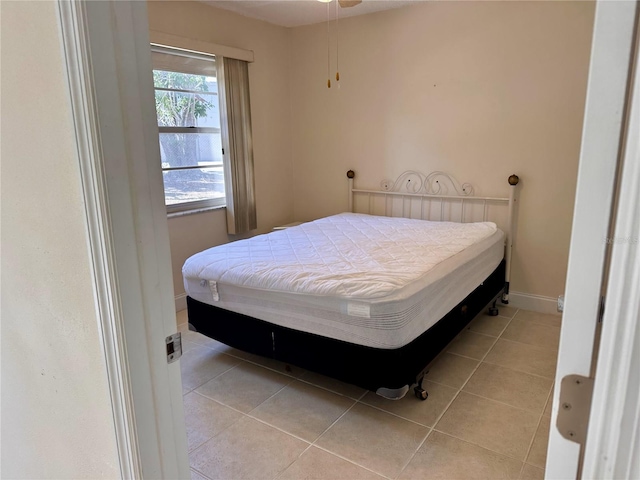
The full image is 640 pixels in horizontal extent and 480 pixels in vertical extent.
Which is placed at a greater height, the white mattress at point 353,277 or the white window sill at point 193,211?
the white window sill at point 193,211

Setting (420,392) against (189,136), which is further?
(189,136)

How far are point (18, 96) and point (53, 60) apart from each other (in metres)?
0.19

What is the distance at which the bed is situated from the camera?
218cm

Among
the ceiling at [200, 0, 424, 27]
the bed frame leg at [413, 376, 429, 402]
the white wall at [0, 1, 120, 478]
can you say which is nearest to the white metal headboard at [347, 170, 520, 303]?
the ceiling at [200, 0, 424, 27]

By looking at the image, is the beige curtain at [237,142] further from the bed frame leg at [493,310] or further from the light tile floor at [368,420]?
the bed frame leg at [493,310]

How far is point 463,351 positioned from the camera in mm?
2986

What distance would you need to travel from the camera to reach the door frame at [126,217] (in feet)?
2.52

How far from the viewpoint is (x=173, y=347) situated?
96 cm

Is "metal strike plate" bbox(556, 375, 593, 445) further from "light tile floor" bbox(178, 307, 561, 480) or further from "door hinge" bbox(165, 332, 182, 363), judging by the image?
"light tile floor" bbox(178, 307, 561, 480)

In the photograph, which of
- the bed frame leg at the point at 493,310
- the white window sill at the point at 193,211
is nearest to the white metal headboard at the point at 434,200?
the bed frame leg at the point at 493,310

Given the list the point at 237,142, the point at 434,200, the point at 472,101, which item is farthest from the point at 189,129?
the point at 472,101

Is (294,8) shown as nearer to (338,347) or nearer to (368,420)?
(338,347)

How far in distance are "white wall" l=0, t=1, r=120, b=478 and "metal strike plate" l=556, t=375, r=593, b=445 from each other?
854 mm

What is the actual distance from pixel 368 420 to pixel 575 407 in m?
1.82
